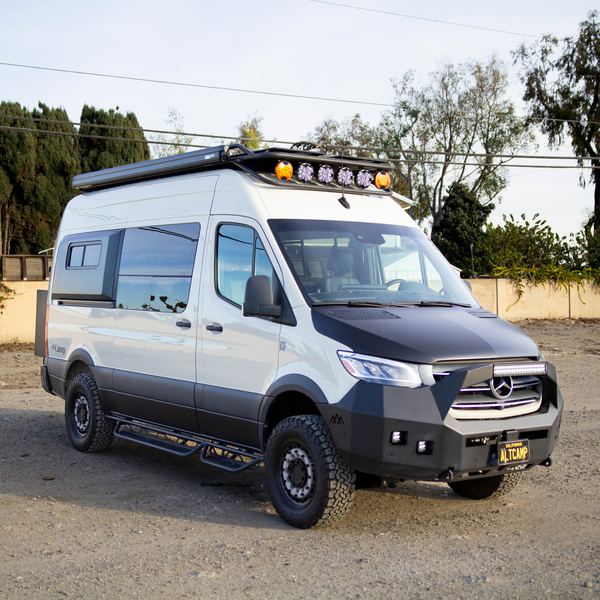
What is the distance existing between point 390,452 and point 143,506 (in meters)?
2.32

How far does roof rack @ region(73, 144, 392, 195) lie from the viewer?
588cm

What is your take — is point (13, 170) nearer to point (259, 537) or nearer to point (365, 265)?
point (365, 265)

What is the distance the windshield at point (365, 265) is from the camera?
17.9 feet

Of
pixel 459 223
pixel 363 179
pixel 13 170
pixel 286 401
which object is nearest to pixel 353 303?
pixel 286 401

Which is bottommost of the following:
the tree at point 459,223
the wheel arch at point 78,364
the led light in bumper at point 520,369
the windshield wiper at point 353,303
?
the wheel arch at point 78,364

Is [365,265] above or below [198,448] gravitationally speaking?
above

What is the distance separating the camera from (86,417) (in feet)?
25.7

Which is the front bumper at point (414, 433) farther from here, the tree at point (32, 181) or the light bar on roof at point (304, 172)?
the tree at point (32, 181)

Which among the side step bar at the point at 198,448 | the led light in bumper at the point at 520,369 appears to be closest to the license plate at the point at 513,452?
the led light in bumper at the point at 520,369

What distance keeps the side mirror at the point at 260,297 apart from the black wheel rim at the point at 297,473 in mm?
995

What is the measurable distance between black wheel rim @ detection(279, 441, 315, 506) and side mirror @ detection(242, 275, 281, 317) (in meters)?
1.00

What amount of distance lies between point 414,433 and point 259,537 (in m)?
1.37

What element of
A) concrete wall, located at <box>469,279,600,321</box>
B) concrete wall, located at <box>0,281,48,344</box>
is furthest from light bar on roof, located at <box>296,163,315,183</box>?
concrete wall, located at <box>469,279,600,321</box>

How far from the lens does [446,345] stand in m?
4.75
